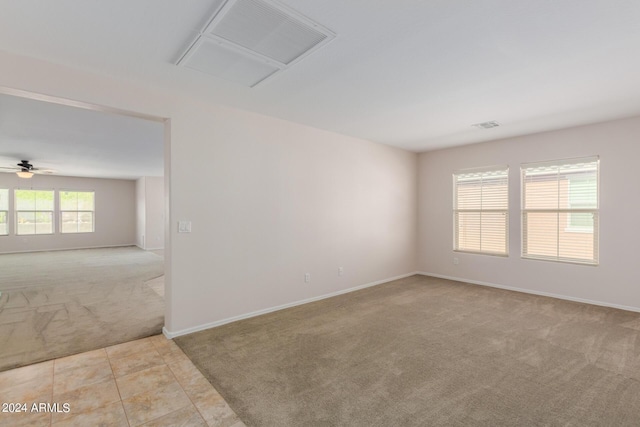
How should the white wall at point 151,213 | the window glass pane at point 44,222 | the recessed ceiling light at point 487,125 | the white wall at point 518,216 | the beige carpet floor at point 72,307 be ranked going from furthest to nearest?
1. the white wall at point 151,213
2. the window glass pane at point 44,222
3. the recessed ceiling light at point 487,125
4. the white wall at point 518,216
5. the beige carpet floor at point 72,307

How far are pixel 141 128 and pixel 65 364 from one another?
129 inches

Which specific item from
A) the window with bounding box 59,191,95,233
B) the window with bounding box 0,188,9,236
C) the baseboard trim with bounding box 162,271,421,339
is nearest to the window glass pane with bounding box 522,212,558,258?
the baseboard trim with bounding box 162,271,421,339

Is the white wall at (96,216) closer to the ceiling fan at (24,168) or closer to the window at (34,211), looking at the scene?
the window at (34,211)

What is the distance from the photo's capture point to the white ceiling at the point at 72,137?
Answer: 3.75 meters

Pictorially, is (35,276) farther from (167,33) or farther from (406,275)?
(406,275)

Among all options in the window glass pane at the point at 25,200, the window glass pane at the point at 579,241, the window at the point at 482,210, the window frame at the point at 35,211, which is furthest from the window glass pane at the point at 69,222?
the window glass pane at the point at 579,241

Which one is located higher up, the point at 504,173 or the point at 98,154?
the point at 98,154

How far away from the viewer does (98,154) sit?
637cm

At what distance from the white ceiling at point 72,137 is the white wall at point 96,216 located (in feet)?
7.43

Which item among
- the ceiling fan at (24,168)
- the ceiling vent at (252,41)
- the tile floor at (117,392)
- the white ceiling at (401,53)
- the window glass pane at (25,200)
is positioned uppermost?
the white ceiling at (401,53)

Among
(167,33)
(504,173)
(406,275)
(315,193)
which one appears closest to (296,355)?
(315,193)

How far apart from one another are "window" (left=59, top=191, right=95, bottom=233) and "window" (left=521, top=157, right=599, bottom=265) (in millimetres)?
12856

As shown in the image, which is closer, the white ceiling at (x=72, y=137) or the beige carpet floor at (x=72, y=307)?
the beige carpet floor at (x=72, y=307)

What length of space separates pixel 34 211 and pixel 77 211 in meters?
1.08
